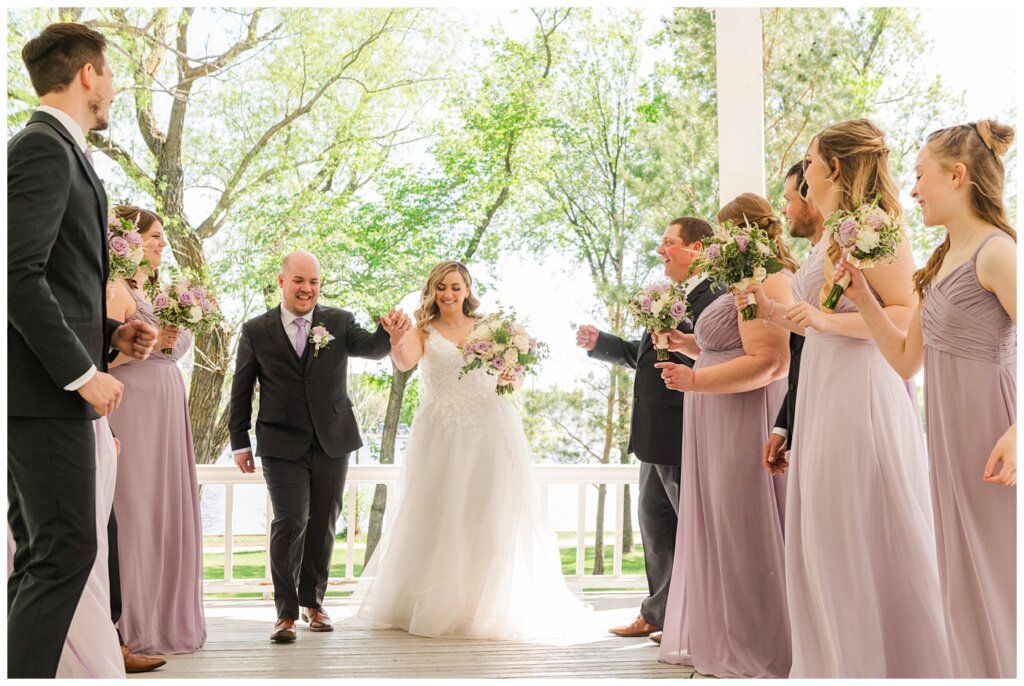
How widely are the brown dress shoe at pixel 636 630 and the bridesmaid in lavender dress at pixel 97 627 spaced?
96.7 inches

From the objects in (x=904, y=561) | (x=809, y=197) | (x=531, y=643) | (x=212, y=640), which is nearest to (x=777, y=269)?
(x=809, y=197)

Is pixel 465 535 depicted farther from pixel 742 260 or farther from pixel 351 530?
pixel 742 260

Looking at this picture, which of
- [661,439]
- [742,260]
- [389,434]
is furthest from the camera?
[389,434]

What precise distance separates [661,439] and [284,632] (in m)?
2.09

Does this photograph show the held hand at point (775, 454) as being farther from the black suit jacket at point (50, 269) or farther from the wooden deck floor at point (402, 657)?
the black suit jacket at point (50, 269)

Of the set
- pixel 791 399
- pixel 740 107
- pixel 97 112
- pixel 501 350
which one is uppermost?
pixel 740 107

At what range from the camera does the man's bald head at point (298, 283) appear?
197 inches

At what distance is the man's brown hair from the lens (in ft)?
8.74

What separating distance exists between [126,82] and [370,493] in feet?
19.1

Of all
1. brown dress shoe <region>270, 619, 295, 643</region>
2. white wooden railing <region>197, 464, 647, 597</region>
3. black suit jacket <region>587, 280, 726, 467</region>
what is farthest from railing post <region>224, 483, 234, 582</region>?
black suit jacket <region>587, 280, 726, 467</region>

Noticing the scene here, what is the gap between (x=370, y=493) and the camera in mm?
12398

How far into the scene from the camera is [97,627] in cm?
321

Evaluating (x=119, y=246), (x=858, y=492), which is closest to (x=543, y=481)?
(x=858, y=492)

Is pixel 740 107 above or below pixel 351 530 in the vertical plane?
above
